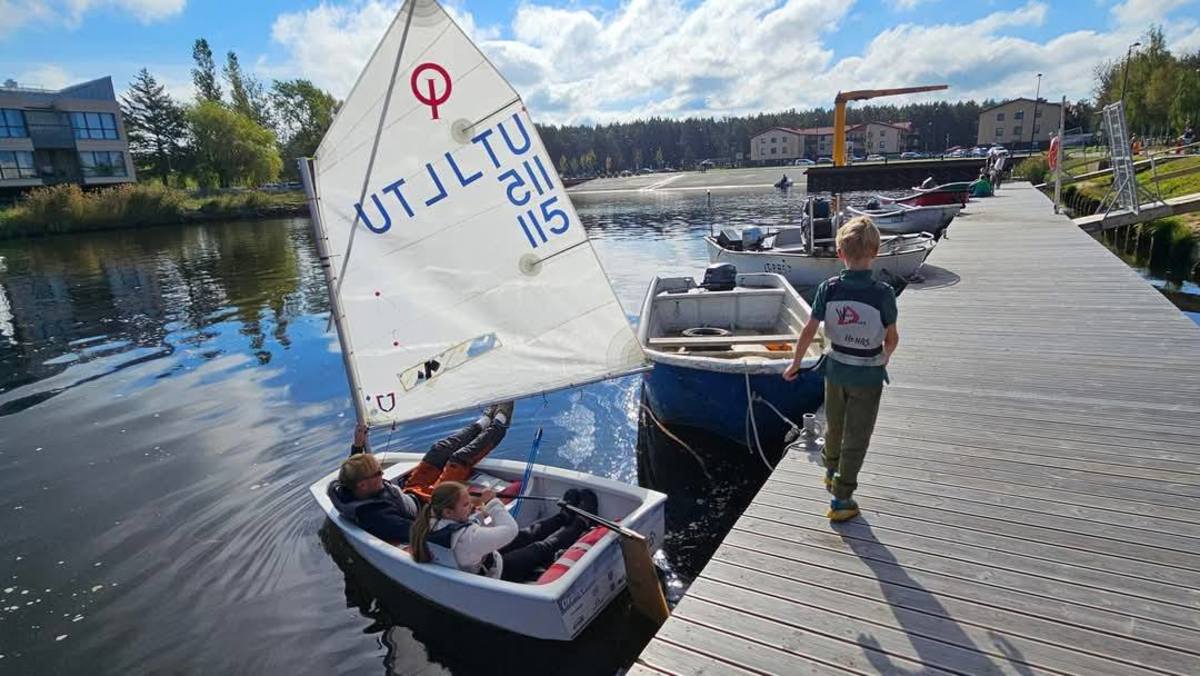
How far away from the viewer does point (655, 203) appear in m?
63.9

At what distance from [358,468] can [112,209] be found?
59.0 m

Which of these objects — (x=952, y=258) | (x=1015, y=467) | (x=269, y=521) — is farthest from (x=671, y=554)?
(x=952, y=258)

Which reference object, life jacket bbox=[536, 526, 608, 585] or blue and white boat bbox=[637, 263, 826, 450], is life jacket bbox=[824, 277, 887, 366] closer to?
life jacket bbox=[536, 526, 608, 585]

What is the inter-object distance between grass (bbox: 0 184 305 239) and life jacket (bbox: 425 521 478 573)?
5730 cm

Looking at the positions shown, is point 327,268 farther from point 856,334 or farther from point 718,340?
point 718,340

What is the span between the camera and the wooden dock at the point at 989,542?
338cm

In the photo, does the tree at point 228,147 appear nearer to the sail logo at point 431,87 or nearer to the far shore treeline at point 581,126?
the far shore treeline at point 581,126

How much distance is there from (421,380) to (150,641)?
3377 millimetres

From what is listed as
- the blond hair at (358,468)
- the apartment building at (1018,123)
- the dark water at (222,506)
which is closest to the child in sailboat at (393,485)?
the blond hair at (358,468)

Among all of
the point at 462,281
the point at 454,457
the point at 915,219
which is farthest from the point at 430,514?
the point at 915,219

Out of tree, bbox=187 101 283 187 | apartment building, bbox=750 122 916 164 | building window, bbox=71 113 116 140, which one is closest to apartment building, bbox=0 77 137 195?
building window, bbox=71 113 116 140

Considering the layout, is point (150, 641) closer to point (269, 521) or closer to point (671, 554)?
point (269, 521)

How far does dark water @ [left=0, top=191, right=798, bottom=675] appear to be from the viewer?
548cm

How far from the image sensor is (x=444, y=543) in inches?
200
